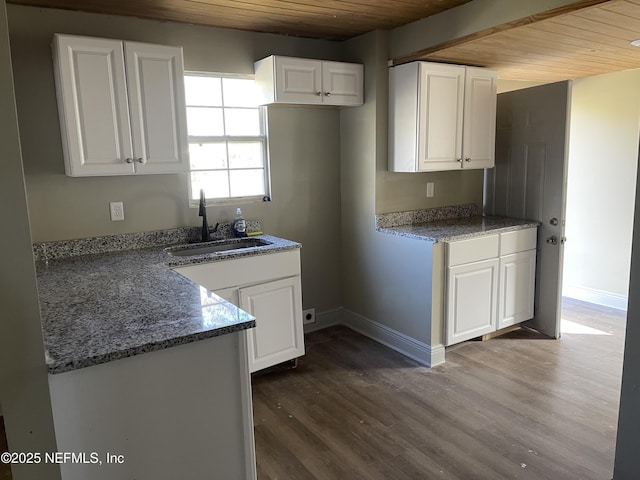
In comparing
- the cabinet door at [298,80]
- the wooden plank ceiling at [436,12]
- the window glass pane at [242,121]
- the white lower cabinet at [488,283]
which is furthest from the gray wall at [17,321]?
the white lower cabinet at [488,283]

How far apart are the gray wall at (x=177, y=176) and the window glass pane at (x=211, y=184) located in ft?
0.31

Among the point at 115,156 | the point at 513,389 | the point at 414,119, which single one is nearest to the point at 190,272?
the point at 115,156

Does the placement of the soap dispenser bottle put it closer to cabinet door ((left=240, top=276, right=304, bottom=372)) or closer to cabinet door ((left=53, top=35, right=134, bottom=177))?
cabinet door ((left=240, top=276, right=304, bottom=372))

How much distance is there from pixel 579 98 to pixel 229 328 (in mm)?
4205

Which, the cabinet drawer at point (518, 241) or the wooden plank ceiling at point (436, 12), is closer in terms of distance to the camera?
the wooden plank ceiling at point (436, 12)

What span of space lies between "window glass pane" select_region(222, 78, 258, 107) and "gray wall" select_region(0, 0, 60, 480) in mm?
2248

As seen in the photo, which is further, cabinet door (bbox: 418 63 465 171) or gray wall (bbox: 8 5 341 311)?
cabinet door (bbox: 418 63 465 171)

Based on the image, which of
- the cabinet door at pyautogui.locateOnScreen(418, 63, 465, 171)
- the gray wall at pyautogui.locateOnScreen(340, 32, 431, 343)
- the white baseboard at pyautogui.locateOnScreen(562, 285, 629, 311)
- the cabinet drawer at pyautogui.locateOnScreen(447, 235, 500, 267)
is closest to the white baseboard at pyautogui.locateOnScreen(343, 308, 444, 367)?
the gray wall at pyautogui.locateOnScreen(340, 32, 431, 343)

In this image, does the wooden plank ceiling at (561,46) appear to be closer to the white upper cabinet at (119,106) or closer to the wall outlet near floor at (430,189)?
the wall outlet near floor at (430,189)

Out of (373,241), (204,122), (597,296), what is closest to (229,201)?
(204,122)

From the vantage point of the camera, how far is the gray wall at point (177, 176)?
2.63 metres

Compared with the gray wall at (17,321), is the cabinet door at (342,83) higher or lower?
higher

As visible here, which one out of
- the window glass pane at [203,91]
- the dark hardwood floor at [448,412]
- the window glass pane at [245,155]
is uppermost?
the window glass pane at [203,91]

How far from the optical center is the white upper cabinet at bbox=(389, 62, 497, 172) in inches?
127
